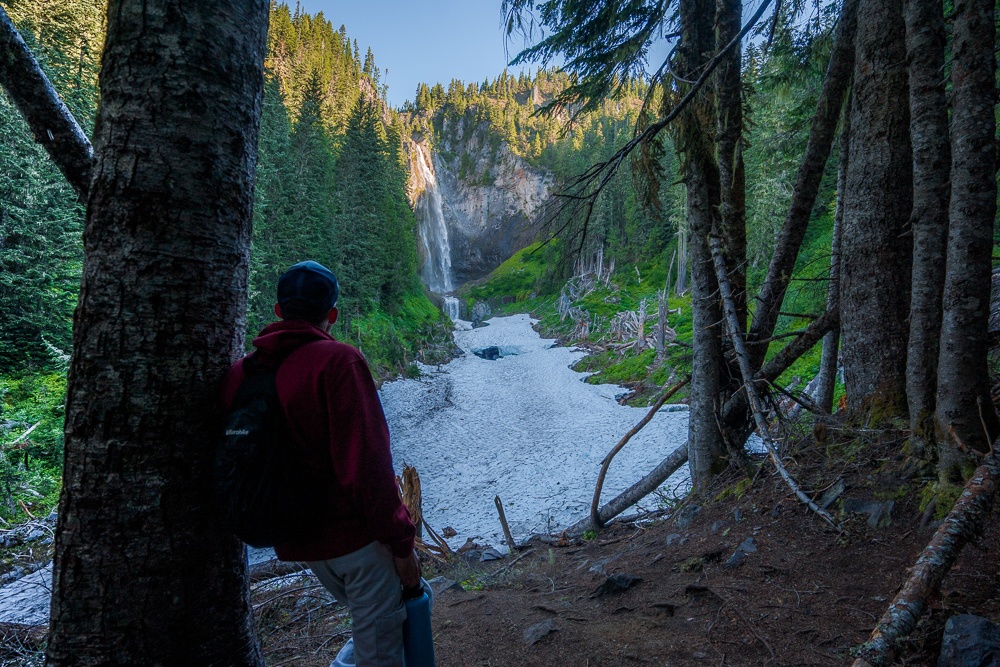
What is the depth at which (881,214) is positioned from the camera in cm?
376

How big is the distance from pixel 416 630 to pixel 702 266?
423 cm

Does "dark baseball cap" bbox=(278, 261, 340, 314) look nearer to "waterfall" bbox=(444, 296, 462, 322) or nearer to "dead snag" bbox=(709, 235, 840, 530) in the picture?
"dead snag" bbox=(709, 235, 840, 530)

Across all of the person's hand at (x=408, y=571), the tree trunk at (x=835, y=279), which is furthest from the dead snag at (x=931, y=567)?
the tree trunk at (x=835, y=279)

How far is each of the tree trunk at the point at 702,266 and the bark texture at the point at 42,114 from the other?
4.64 metres

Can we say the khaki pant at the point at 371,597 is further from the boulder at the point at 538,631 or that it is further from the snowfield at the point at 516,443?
the snowfield at the point at 516,443

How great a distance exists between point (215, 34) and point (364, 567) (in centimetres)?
199

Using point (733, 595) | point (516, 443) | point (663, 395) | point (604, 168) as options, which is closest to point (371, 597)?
point (733, 595)

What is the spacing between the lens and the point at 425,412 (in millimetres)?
18438

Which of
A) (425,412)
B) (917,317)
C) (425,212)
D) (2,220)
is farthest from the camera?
(425,212)

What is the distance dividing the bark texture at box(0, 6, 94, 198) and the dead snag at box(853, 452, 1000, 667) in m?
2.82

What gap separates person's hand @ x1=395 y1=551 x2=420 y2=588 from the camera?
76.9 inches

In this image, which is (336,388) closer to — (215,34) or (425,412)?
(215,34)

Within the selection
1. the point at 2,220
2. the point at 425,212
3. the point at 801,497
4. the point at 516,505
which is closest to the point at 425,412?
the point at 516,505

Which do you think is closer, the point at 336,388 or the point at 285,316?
the point at 336,388
